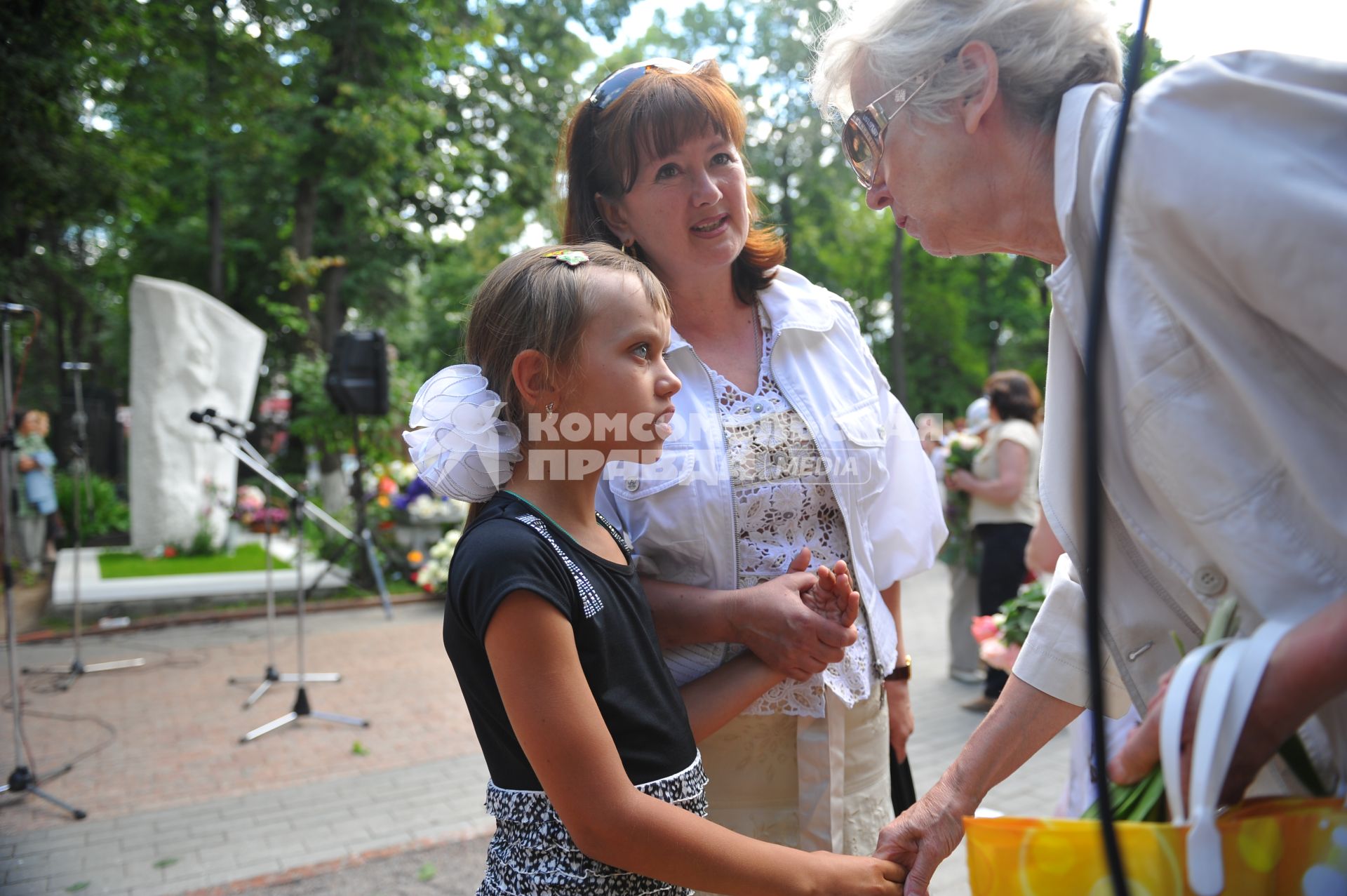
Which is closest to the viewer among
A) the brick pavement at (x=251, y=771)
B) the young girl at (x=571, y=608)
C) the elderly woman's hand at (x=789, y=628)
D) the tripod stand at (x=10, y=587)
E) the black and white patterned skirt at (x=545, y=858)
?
the young girl at (x=571, y=608)

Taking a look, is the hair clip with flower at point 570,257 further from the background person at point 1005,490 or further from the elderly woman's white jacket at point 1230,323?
the background person at point 1005,490

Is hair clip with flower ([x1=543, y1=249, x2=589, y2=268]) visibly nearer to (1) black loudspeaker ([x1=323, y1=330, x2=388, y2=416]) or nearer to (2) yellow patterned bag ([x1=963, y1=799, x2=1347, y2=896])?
(2) yellow patterned bag ([x1=963, y1=799, x2=1347, y2=896])

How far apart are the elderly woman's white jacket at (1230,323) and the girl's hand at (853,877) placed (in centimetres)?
59

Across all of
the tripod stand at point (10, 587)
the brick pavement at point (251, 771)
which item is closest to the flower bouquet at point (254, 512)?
the brick pavement at point (251, 771)

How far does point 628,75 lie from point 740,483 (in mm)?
804

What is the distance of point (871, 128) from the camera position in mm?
1461

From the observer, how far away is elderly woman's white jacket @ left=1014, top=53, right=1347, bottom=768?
0.88 m

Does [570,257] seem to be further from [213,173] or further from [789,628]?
[213,173]

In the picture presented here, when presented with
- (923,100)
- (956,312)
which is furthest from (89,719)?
(956,312)

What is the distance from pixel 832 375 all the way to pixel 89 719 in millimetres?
6155

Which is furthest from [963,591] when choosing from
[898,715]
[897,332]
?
[897,332]

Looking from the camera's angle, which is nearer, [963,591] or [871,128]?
[871,128]

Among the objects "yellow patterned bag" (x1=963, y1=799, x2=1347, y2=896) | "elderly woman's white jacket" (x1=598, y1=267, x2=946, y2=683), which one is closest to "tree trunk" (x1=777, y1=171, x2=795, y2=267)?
"elderly woman's white jacket" (x1=598, y1=267, x2=946, y2=683)

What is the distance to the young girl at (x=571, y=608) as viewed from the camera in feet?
4.03
